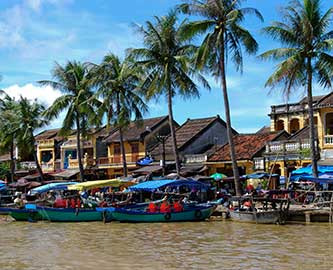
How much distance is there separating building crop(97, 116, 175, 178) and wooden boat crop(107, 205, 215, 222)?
910 inches

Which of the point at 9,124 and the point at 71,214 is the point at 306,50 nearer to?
the point at 71,214

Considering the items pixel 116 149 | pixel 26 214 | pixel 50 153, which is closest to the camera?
pixel 26 214

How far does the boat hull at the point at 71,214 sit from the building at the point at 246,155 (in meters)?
15.1

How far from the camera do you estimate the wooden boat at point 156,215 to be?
104 ft

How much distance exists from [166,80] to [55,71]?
47.2 ft

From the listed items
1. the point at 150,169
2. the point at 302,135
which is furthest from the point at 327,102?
the point at 150,169

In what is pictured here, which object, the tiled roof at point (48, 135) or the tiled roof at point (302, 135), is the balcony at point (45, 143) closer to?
the tiled roof at point (48, 135)

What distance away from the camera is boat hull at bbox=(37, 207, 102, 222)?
110ft

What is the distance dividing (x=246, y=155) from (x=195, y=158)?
5686mm

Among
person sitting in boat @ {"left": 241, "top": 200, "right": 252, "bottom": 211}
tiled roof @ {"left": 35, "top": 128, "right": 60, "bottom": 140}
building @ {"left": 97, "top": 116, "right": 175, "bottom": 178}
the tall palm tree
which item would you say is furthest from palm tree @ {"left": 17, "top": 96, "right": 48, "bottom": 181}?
person sitting in boat @ {"left": 241, "top": 200, "right": 252, "bottom": 211}

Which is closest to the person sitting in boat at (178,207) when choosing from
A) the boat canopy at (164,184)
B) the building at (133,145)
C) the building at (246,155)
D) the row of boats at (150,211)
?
the row of boats at (150,211)

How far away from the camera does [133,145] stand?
58.1m

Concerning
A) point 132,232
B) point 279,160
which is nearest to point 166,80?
point 279,160

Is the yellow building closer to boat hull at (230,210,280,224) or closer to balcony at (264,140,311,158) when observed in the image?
balcony at (264,140,311,158)
